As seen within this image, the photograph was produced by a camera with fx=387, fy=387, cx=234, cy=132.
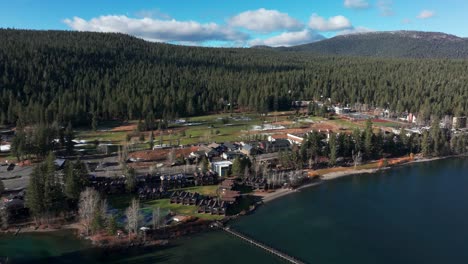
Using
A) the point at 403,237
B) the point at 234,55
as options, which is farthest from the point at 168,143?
the point at 234,55

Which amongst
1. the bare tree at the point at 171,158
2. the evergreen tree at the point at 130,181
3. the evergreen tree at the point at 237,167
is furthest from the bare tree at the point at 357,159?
the evergreen tree at the point at 130,181

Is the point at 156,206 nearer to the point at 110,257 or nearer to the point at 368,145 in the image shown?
the point at 110,257

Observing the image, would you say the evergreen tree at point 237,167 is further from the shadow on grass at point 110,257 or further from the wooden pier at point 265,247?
the shadow on grass at point 110,257

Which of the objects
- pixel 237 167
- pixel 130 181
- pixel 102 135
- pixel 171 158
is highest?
pixel 102 135

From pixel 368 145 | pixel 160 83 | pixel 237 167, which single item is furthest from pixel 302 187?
pixel 160 83

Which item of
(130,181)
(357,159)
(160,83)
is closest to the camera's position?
(130,181)

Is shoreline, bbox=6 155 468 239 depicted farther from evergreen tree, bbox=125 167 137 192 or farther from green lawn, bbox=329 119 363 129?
green lawn, bbox=329 119 363 129
